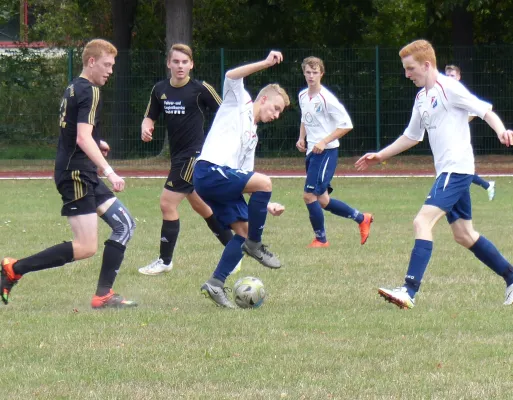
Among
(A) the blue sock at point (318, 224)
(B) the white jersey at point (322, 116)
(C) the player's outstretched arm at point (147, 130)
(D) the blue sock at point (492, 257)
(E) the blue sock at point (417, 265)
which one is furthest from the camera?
(B) the white jersey at point (322, 116)

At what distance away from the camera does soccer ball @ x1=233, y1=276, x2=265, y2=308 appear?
7.63 m

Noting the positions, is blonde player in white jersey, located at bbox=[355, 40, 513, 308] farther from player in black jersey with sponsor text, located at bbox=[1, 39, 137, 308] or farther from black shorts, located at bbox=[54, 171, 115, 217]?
black shorts, located at bbox=[54, 171, 115, 217]

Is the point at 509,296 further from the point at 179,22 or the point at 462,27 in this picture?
the point at 462,27

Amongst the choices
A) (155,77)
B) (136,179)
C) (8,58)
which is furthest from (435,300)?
(8,58)

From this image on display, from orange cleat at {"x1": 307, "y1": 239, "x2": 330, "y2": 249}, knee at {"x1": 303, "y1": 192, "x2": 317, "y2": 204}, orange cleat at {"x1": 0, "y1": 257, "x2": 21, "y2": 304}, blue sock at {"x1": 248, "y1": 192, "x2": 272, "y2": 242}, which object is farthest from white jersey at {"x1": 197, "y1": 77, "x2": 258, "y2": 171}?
knee at {"x1": 303, "y1": 192, "x2": 317, "y2": 204}

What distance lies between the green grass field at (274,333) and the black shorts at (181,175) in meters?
0.74

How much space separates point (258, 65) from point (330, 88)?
18515 millimetres

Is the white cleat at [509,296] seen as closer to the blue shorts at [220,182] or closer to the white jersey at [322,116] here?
the blue shorts at [220,182]

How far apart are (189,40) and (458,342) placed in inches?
809

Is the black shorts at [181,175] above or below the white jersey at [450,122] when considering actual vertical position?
below

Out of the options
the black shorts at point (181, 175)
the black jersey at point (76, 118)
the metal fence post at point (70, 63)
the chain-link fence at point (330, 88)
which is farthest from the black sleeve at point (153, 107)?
the metal fence post at point (70, 63)

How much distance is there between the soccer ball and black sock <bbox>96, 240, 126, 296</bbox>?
89 cm

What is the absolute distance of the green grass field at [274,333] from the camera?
212 inches

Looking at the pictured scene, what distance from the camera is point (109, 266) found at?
7.82 metres
